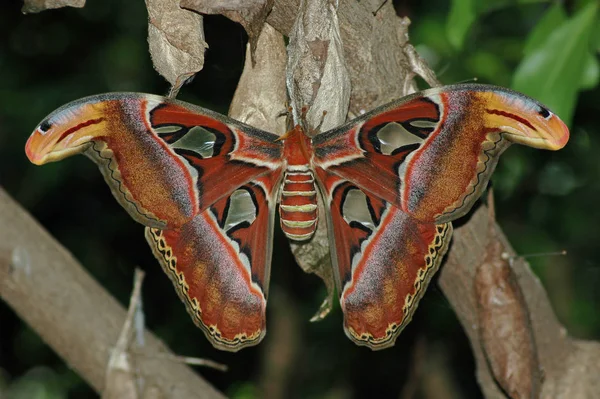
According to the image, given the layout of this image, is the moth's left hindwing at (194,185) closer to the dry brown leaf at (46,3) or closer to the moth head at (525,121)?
the dry brown leaf at (46,3)

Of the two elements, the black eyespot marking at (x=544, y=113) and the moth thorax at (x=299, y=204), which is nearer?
the black eyespot marking at (x=544, y=113)

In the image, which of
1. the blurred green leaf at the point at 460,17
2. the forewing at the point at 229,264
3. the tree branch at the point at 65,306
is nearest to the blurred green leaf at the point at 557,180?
the blurred green leaf at the point at 460,17

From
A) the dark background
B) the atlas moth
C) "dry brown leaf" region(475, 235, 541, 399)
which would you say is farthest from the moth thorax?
the dark background

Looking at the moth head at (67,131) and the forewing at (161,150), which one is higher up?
the moth head at (67,131)

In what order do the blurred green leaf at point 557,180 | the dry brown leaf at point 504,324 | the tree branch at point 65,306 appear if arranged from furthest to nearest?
the blurred green leaf at point 557,180
the tree branch at point 65,306
the dry brown leaf at point 504,324

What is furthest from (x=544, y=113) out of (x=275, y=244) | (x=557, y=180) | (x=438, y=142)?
(x=557, y=180)

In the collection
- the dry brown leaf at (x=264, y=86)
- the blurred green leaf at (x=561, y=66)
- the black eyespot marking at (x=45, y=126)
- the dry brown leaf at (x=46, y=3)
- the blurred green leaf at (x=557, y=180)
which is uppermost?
the dry brown leaf at (x=46, y=3)

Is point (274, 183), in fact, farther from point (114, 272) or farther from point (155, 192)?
point (114, 272)

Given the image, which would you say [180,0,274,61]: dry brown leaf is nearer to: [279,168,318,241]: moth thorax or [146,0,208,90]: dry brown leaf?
[146,0,208,90]: dry brown leaf

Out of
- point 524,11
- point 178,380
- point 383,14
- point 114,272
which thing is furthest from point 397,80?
point 114,272
